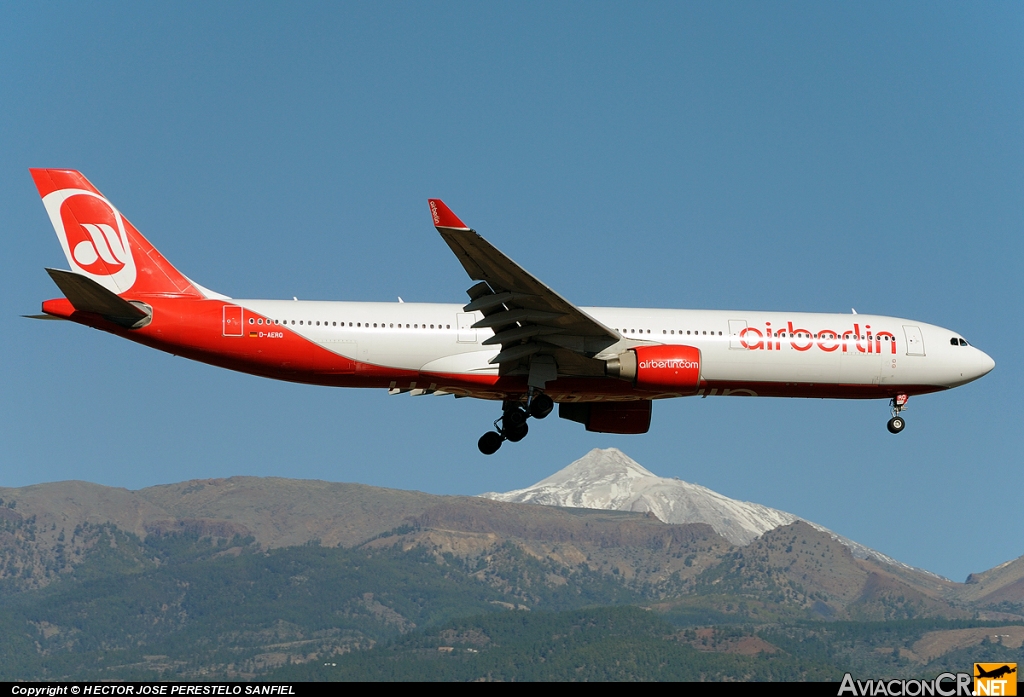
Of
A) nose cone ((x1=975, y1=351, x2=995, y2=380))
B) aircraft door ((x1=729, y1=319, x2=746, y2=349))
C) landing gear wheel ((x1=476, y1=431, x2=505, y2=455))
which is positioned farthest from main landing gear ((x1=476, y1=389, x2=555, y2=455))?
nose cone ((x1=975, y1=351, x2=995, y2=380))

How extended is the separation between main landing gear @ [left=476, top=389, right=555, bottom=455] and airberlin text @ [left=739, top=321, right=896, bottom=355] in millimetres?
5810

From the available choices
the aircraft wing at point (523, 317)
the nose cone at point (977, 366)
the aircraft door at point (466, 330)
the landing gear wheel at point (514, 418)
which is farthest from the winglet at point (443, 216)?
the nose cone at point (977, 366)

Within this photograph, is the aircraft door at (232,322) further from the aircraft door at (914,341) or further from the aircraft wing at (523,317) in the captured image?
the aircraft door at (914,341)

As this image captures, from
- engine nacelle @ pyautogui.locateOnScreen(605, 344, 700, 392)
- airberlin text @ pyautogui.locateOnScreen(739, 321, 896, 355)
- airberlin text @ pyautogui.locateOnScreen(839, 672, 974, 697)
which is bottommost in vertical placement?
airberlin text @ pyautogui.locateOnScreen(839, 672, 974, 697)

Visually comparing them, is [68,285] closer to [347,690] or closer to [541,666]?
[347,690]

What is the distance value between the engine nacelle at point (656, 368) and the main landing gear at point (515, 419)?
2.24 m

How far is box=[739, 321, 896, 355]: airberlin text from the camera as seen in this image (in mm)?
34875

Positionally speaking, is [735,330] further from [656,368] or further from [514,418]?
[514,418]

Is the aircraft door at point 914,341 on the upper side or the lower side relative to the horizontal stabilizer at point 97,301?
upper

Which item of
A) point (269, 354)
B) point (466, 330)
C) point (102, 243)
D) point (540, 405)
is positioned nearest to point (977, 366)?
point (540, 405)

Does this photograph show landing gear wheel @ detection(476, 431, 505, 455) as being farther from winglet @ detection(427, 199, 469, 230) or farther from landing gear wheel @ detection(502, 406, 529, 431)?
winglet @ detection(427, 199, 469, 230)

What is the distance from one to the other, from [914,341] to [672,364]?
8.64 m

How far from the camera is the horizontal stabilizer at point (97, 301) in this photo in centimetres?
3039

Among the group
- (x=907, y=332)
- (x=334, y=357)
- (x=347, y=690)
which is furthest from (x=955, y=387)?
(x=347, y=690)
